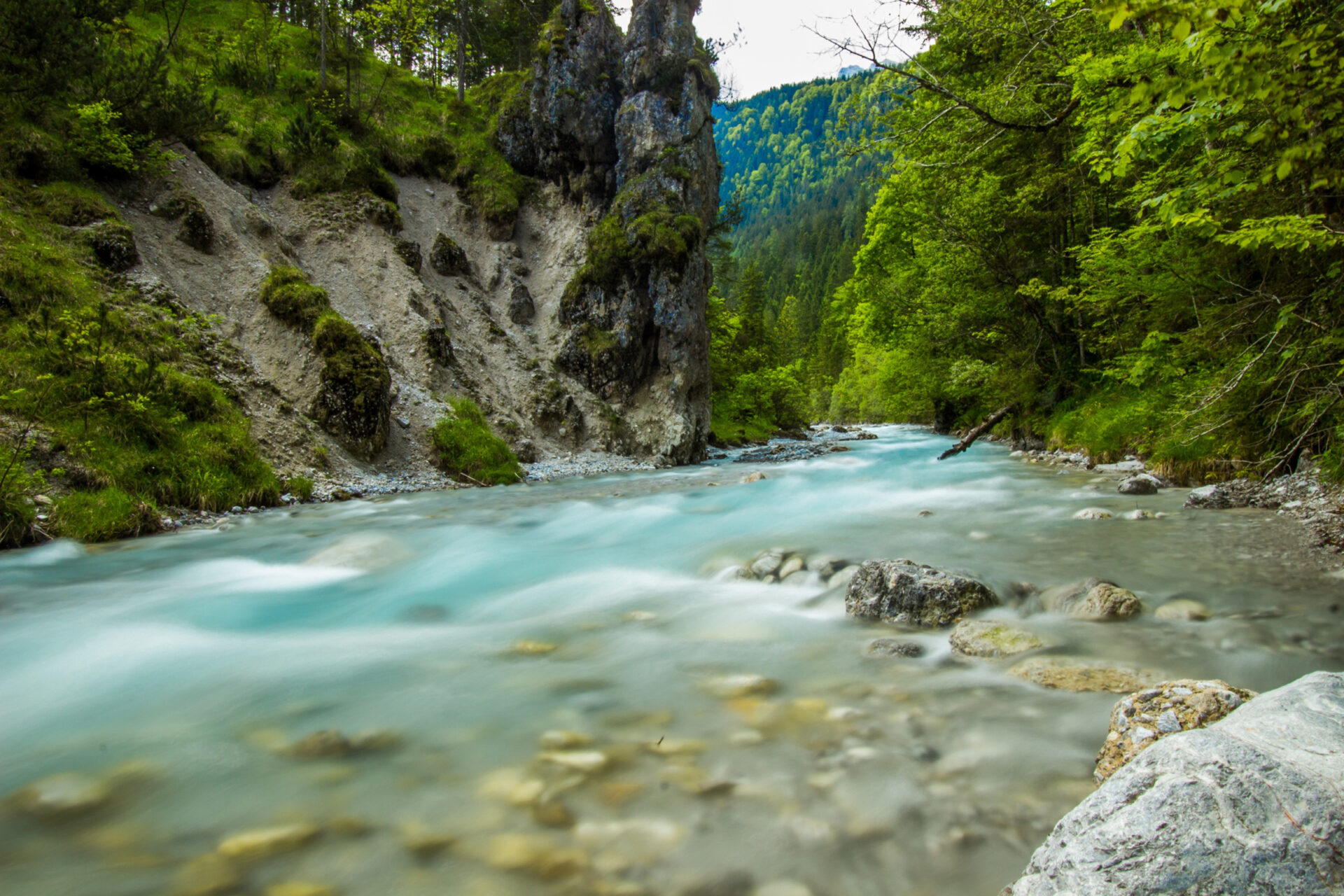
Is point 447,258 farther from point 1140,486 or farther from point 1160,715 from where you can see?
point 1160,715

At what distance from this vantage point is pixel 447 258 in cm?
2366

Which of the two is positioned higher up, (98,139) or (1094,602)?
(98,139)

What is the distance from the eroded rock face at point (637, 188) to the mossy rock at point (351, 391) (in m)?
9.31

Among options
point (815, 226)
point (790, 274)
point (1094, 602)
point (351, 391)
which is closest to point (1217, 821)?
point (1094, 602)

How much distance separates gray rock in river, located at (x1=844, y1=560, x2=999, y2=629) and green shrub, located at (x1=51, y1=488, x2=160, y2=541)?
9.33 m

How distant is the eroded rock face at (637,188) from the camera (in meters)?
23.1

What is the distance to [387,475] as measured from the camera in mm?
13828

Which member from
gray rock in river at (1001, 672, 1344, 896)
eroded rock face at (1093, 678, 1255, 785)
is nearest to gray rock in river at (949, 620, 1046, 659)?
eroded rock face at (1093, 678, 1255, 785)

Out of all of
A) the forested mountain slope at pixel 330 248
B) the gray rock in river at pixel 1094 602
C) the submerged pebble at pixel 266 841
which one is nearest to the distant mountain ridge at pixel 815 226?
the gray rock in river at pixel 1094 602

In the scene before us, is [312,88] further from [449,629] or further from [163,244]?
[449,629]

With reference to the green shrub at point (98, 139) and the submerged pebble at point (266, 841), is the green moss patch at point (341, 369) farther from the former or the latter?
the submerged pebble at point (266, 841)

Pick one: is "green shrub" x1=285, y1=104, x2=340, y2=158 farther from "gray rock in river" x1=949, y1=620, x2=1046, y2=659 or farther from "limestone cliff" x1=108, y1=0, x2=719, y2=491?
"gray rock in river" x1=949, y1=620, x2=1046, y2=659

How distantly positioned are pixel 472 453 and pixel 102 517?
26.0ft

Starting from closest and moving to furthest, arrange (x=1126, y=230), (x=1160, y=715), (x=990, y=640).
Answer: (x=1160, y=715) → (x=990, y=640) → (x=1126, y=230)
